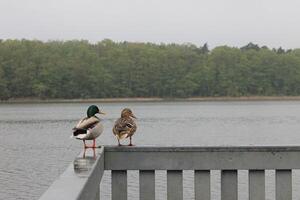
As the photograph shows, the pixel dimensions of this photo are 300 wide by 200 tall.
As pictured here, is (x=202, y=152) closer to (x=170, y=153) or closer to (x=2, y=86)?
(x=170, y=153)

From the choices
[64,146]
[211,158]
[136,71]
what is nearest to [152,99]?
[136,71]

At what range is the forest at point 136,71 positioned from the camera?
14862 cm

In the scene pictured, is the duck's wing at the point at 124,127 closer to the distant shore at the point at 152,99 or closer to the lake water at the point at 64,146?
the lake water at the point at 64,146

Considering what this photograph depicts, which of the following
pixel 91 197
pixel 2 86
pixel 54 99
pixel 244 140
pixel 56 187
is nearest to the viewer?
pixel 56 187

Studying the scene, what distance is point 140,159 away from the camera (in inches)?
207

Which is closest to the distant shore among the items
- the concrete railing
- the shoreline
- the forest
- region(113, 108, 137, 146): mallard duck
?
the shoreline

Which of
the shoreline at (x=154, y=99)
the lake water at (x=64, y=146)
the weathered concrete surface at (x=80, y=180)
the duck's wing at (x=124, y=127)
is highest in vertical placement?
the duck's wing at (x=124, y=127)

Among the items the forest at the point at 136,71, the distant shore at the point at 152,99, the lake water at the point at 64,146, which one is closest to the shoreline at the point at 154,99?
the distant shore at the point at 152,99

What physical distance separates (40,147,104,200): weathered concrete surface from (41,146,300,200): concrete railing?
0.15 metres

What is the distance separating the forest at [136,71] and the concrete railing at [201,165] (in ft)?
460

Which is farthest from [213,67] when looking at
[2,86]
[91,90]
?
[2,86]

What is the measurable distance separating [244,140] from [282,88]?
11920 cm

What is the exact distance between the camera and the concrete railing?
200 inches

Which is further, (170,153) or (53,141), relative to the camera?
(53,141)
